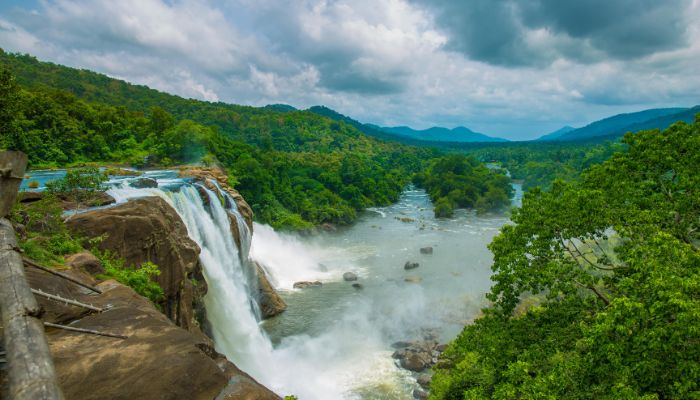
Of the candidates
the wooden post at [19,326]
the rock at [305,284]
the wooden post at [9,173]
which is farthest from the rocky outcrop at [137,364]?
the rock at [305,284]

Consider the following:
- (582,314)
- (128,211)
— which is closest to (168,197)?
(128,211)

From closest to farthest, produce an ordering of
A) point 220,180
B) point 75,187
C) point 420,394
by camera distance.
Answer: point 75,187 < point 420,394 < point 220,180

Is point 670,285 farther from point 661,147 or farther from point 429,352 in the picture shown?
point 429,352

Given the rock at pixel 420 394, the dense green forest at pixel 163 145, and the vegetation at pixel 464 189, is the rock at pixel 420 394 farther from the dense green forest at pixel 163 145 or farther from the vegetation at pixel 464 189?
the vegetation at pixel 464 189

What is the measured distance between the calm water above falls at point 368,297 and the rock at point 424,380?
0.51 metres

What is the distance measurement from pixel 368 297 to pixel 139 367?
27374mm

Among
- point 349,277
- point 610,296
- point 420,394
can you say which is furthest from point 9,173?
point 349,277

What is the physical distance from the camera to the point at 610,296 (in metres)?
13.7

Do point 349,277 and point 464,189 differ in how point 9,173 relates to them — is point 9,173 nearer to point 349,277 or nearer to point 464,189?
point 349,277

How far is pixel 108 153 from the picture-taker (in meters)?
39.8

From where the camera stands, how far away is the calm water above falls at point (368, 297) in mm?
22047

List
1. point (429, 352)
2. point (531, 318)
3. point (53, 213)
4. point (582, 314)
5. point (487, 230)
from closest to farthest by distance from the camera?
point (582, 314)
point (531, 318)
point (53, 213)
point (429, 352)
point (487, 230)

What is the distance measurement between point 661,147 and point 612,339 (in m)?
8.23

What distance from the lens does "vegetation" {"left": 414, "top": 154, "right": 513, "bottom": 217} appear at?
244 feet
